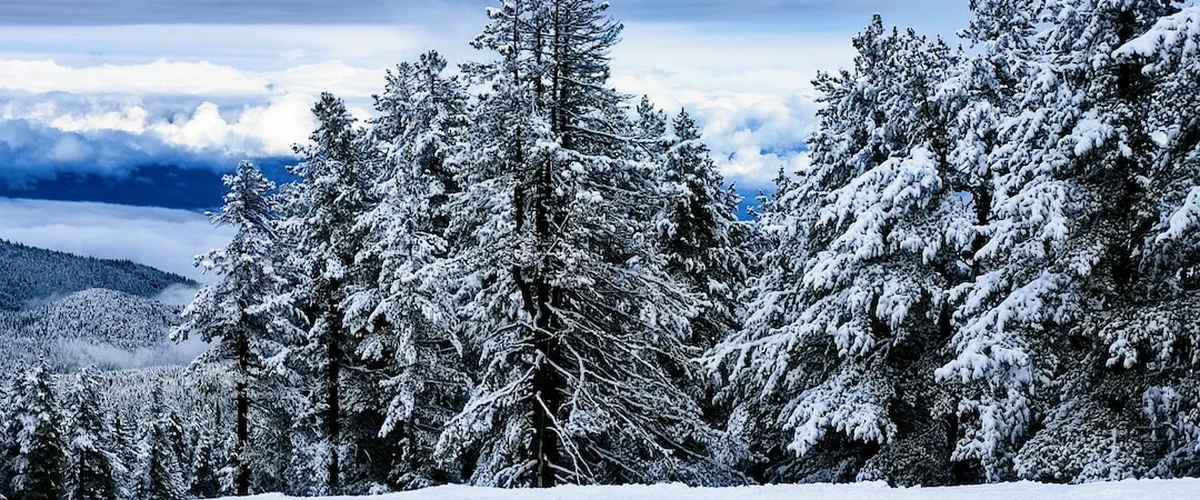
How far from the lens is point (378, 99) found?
26219 mm

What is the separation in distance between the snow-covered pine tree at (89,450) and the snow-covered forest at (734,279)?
24.1 metres

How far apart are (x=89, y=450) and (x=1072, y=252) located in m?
48.8

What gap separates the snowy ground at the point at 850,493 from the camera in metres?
10.1

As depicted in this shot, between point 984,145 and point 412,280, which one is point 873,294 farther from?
point 412,280

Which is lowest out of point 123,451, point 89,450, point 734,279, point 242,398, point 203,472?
point 203,472

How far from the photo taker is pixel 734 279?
94.0ft

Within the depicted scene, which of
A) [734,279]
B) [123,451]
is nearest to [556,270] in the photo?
[734,279]

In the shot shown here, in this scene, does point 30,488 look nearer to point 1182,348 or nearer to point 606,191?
point 606,191

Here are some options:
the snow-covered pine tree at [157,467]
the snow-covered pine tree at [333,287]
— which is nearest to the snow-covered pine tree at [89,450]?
the snow-covered pine tree at [157,467]

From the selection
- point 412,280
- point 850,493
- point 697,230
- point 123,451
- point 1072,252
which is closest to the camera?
point 850,493

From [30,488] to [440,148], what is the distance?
1376 inches

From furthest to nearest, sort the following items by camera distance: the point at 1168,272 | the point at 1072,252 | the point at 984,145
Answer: the point at 984,145 → the point at 1072,252 → the point at 1168,272

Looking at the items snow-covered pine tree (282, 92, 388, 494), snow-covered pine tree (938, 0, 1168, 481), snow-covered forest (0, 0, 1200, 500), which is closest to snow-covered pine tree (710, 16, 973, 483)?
snow-covered forest (0, 0, 1200, 500)

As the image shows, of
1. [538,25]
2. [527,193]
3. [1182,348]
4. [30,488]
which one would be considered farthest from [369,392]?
[30,488]
